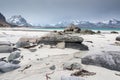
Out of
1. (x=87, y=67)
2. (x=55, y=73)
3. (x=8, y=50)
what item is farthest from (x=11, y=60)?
(x=87, y=67)

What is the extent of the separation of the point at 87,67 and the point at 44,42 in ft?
19.8

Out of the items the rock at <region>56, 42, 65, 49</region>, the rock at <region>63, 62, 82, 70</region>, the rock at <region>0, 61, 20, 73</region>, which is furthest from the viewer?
the rock at <region>56, 42, 65, 49</region>

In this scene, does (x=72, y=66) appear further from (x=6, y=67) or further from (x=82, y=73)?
(x=6, y=67)

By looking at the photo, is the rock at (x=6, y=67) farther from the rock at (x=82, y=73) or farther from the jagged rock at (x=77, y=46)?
the jagged rock at (x=77, y=46)

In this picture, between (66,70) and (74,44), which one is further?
(74,44)

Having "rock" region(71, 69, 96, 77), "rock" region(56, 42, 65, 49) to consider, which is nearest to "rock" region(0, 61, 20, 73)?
"rock" region(71, 69, 96, 77)

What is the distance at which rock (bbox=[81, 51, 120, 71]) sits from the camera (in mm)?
6189

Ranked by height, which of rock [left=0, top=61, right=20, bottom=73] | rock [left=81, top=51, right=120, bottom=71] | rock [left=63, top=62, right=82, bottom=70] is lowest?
rock [left=0, top=61, right=20, bottom=73]

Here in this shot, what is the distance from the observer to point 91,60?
6.64 m

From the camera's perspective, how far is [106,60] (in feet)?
20.8

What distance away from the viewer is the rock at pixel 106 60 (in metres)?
6.19

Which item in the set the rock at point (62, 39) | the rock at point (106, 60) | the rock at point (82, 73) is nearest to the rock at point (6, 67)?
the rock at point (82, 73)

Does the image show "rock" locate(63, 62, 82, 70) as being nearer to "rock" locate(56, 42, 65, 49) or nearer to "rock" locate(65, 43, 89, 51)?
"rock" locate(65, 43, 89, 51)

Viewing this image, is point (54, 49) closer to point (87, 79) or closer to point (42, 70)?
point (42, 70)
